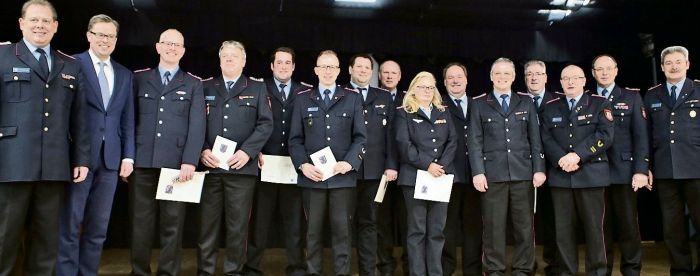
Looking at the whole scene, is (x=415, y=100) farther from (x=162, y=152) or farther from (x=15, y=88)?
(x=15, y=88)

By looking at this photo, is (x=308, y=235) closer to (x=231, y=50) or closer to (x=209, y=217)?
(x=209, y=217)

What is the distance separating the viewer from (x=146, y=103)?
3309 millimetres

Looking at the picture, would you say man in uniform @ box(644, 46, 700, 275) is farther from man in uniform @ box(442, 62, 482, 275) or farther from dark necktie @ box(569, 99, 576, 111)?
man in uniform @ box(442, 62, 482, 275)

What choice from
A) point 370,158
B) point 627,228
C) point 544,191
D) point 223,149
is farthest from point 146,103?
point 627,228

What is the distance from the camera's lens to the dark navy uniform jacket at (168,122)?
323 cm

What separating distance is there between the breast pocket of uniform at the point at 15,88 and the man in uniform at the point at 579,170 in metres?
3.15

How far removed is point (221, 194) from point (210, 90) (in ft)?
2.26

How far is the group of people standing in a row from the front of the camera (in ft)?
9.27

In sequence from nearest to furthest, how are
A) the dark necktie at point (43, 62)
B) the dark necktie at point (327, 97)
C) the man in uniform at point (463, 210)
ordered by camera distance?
1. the dark necktie at point (43, 62)
2. the dark necktie at point (327, 97)
3. the man in uniform at point (463, 210)

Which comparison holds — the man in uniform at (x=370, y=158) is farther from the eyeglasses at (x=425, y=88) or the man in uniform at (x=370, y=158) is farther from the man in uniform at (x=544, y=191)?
the man in uniform at (x=544, y=191)

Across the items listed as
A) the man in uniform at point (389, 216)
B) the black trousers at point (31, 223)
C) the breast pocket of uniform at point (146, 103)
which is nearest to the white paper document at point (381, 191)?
the man in uniform at point (389, 216)

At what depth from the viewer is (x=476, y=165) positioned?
3.53 metres

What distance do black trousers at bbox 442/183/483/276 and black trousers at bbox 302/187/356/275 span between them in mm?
938

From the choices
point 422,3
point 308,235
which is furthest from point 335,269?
point 422,3
